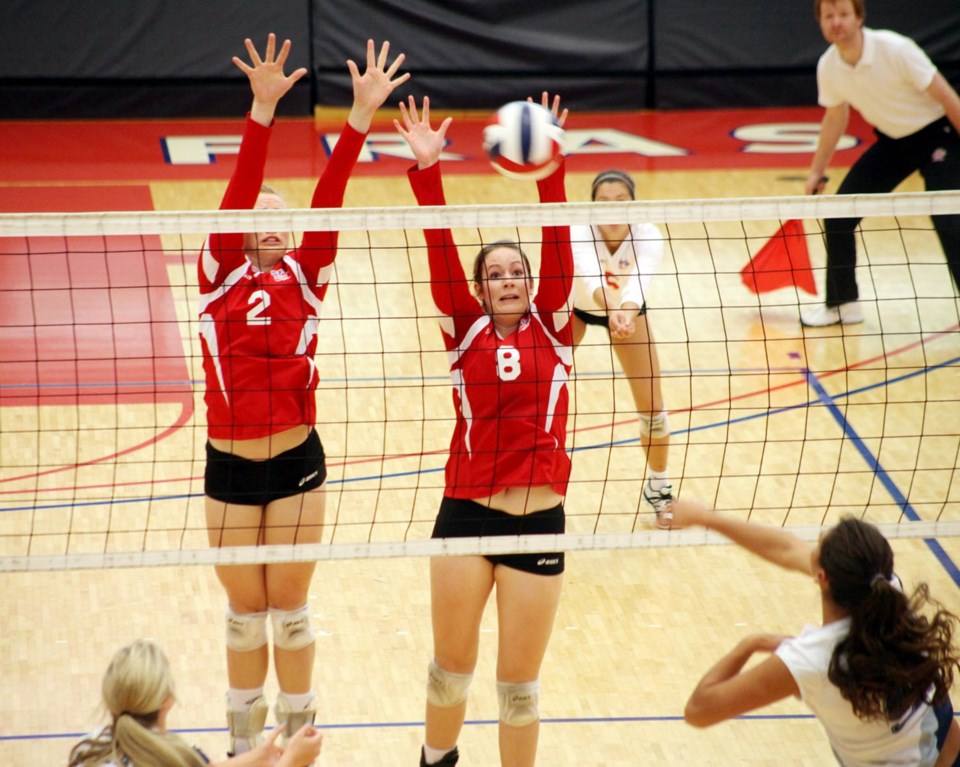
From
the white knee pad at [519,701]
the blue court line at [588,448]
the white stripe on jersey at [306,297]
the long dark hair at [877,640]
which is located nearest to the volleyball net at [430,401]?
the blue court line at [588,448]

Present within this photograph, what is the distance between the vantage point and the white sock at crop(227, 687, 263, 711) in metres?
4.66

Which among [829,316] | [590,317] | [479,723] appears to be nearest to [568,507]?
[590,317]

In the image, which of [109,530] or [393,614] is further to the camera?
[109,530]

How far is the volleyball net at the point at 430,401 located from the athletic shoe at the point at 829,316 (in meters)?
0.12

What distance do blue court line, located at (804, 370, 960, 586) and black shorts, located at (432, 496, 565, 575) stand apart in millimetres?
1849

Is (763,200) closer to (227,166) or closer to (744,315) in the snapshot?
(744,315)

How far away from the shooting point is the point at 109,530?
20.8 ft

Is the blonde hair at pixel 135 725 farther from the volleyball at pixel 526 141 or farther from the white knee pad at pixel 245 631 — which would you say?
the volleyball at pixel 526 141

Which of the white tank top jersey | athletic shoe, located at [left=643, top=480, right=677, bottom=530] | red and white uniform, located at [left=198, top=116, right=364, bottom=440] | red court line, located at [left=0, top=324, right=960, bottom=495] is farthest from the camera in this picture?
red court line, located at [left=0, top=324, right=960, bottom=495]

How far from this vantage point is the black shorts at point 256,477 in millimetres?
4504

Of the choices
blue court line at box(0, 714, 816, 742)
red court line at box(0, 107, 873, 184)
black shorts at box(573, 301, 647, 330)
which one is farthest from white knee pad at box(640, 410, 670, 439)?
red court line at box(0, 107, 873, 184)

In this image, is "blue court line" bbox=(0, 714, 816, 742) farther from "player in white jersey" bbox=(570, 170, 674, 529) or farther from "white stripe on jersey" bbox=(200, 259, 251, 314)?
"white stripe on jersey" bbox=(200, 259, 251, 314)

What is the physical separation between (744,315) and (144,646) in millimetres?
7101

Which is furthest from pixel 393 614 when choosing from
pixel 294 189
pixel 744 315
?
pixel 294 189
